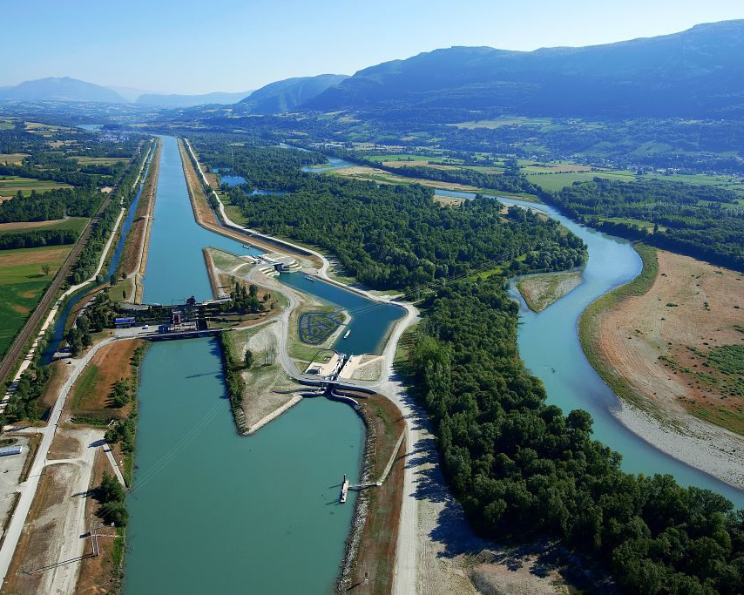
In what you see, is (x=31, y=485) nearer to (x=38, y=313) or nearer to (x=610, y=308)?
(x=38, y=313)

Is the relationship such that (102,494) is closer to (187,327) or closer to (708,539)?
(187,327)

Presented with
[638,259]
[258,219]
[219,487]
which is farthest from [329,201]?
[219,487]

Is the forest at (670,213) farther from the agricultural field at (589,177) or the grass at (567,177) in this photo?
the agricultural field at (589,177)

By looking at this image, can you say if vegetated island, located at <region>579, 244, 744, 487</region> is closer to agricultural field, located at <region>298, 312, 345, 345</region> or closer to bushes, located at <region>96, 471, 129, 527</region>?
agricultural field, located at <region>298, 312, 345, 345</region>

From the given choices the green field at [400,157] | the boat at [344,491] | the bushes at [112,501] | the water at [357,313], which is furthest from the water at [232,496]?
the green field at [400,157]

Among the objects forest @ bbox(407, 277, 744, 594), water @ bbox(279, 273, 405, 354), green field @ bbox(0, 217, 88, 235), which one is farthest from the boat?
green field @ bbox(0, 217, 88, 235)

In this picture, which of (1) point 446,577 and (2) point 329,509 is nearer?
(1) point 446,577

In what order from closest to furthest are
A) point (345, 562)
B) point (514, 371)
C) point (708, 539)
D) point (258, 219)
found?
point (708, 539) < point (345, 562) < point (514, 371) < point (258, 219)
